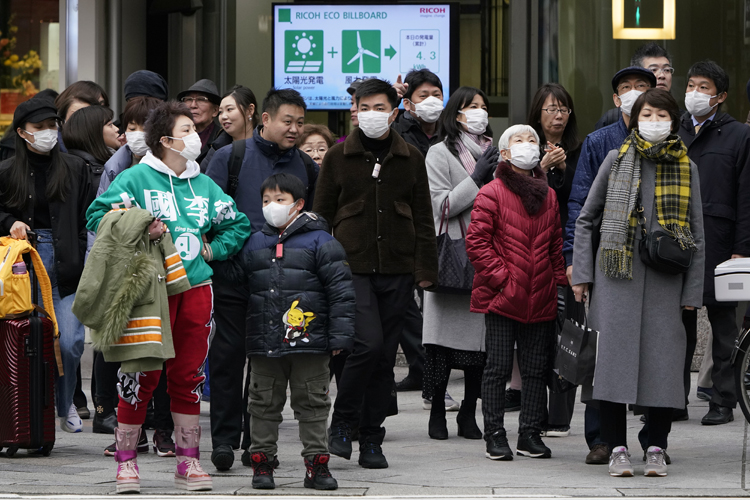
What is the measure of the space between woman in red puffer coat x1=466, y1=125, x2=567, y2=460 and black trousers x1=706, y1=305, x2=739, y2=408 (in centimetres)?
169

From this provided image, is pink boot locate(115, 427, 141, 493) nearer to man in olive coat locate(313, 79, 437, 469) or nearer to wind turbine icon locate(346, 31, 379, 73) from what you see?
man in olive coat locate(313, 79, 437, 469)

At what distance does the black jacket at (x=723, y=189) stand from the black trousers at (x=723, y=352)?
0.66ft

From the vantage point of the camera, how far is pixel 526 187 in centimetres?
674

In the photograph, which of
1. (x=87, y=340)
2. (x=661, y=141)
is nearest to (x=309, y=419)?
(x=661, y=141)

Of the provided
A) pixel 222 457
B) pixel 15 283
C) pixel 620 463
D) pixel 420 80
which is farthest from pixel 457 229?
pixel 15 283

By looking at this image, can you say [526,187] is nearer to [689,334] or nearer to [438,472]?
[689,334]

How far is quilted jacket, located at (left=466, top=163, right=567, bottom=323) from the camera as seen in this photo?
6648 millimetres

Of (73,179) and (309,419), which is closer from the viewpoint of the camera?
(309,419)

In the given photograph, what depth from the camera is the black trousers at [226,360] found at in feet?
20.6

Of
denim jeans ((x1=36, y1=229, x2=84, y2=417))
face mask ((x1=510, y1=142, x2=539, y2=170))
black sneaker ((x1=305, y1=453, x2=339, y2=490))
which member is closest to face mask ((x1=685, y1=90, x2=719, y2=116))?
face mask ((x1=510, y1=142, x2=539, y2=170))

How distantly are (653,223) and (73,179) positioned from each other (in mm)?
3655

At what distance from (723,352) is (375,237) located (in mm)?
2876

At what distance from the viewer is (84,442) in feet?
23.8

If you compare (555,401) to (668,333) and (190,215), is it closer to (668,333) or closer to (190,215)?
(668,333)
